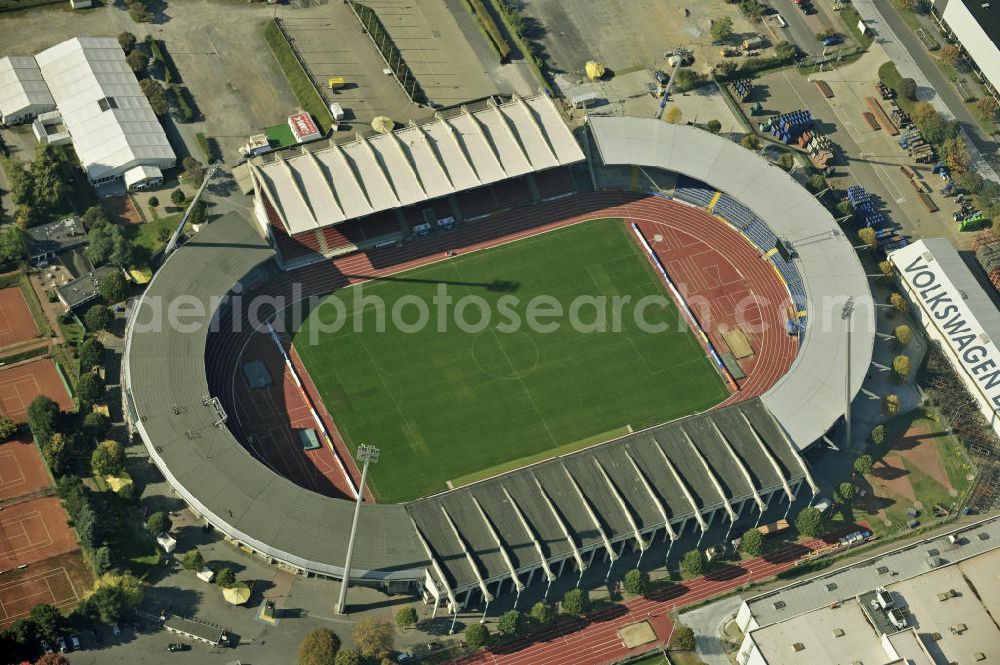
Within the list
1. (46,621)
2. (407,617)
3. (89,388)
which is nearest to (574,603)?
(407,617)

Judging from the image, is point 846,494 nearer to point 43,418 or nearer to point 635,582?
point 635,582

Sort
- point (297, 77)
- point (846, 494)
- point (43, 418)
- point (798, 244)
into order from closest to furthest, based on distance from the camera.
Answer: point (43, 418), point (846, 494), point (798, 244), point (297, 77)

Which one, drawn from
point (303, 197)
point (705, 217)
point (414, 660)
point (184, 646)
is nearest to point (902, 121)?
point (705, 217)

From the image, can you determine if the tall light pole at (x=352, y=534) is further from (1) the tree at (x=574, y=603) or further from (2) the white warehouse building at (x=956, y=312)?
(2) the white warehouse building at (x=956, y=312)

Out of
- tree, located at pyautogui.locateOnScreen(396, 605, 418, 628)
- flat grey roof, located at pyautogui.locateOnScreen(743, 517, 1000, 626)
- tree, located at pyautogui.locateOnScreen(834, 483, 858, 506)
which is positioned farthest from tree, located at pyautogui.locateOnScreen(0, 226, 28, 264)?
tree, located at pyautogui.locateOnScreen(834, 483, 858, 506)

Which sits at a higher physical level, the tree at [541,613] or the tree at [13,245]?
the tree at [13,245]

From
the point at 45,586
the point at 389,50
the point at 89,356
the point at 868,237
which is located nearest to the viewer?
the point at 45,586

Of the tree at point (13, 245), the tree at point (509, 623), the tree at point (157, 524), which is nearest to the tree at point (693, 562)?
the tree at point (509, 623)

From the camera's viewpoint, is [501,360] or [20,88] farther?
[20,88]

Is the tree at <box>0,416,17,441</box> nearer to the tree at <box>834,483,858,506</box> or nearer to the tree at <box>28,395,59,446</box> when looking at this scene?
the tree at <box>28,395,59,446</box>
